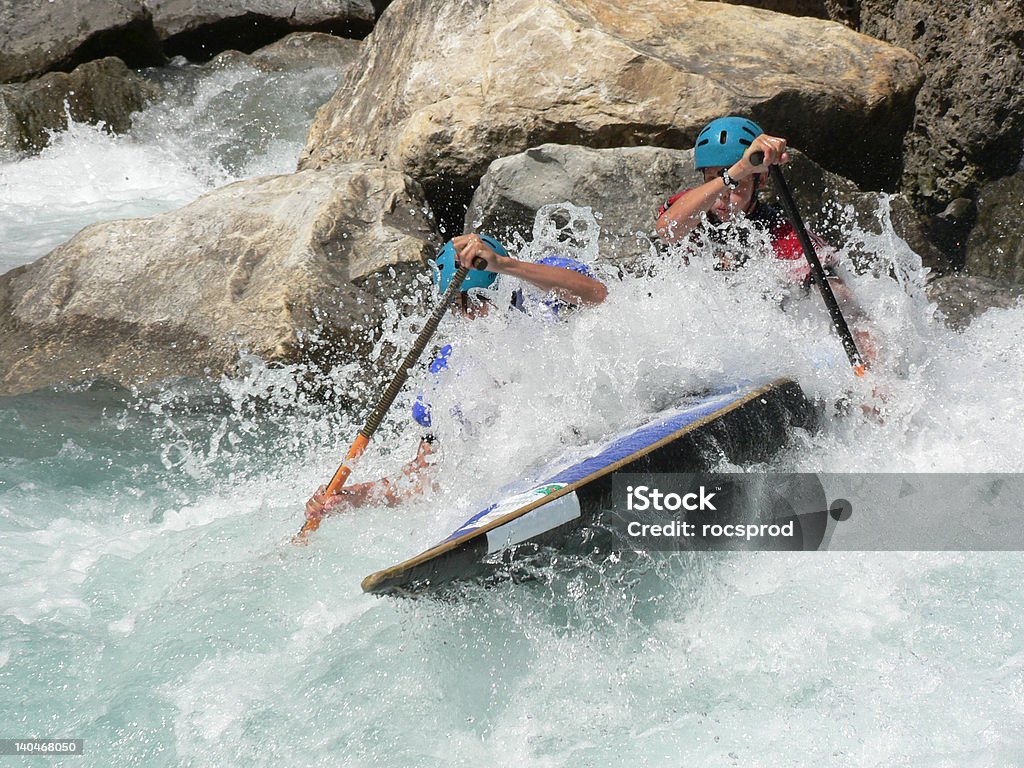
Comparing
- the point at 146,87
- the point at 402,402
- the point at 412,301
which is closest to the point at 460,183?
the point at 412,301

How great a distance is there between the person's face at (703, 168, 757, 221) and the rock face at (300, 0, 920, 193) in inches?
65.2

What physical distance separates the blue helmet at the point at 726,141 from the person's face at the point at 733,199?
0.06 m

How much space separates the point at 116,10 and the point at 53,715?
8.20m

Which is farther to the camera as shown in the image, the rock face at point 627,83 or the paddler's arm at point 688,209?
the rock face at point 627,83

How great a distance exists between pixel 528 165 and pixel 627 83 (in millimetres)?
869

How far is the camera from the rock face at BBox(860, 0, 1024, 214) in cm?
665

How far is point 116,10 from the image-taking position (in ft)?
31.3

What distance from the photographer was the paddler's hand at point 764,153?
4.04 metres

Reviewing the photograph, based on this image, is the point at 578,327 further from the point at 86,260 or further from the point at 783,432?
the point at 86,260

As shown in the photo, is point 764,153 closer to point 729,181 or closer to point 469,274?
point 729,181

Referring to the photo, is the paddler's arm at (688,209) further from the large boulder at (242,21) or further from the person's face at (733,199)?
the large boulder at (242,21)

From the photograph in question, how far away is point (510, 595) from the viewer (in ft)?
10.6

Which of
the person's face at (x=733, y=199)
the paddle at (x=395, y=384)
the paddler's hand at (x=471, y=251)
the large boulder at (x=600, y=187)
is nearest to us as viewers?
the paddler's hand at (x=471, y=251)

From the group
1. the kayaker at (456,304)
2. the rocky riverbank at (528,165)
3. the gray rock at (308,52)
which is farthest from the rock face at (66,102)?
the kayaker at (456,304)
